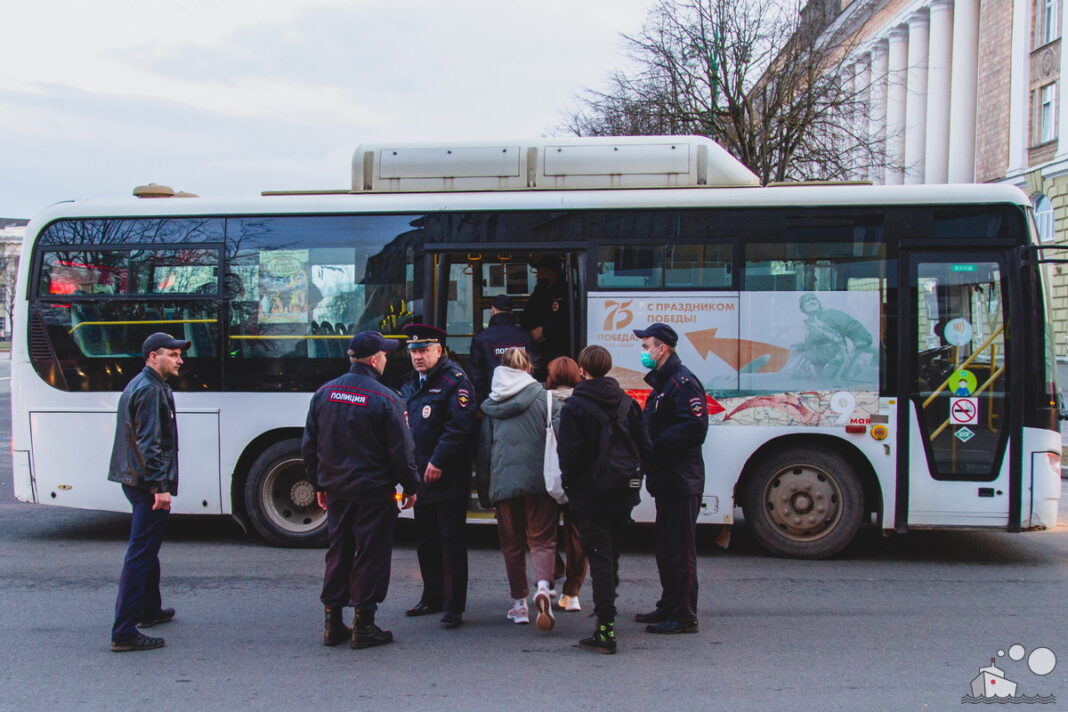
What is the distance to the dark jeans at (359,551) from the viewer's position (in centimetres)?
532

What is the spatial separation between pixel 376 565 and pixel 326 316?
301cm

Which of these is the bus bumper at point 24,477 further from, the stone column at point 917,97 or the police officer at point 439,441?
the stone column at point 917,97

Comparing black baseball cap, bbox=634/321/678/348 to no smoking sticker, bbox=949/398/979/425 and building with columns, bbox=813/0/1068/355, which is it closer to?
no smoking sticker, bbox=949/398/979/425

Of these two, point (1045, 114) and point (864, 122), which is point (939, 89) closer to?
point (1045, 114)

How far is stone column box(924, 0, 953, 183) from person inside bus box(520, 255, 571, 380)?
32.9 meters

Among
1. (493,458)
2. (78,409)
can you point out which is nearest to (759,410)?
(493,458)

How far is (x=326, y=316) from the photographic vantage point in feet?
25.6

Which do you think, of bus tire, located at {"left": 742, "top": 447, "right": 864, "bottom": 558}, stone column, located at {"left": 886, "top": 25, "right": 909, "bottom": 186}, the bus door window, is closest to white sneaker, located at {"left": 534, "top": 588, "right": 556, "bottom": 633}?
bus tire, located at {"left": 742, "top": 447, "right": 864, "bottom": 558}

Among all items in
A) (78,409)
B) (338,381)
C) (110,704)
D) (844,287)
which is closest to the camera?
(110,704)

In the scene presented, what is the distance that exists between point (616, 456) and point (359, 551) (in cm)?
156

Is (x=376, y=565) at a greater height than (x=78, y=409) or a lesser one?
lesser

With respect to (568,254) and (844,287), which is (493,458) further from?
(844,287)

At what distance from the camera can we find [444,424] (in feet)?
18.8

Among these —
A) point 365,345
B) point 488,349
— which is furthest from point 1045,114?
point 365,345
